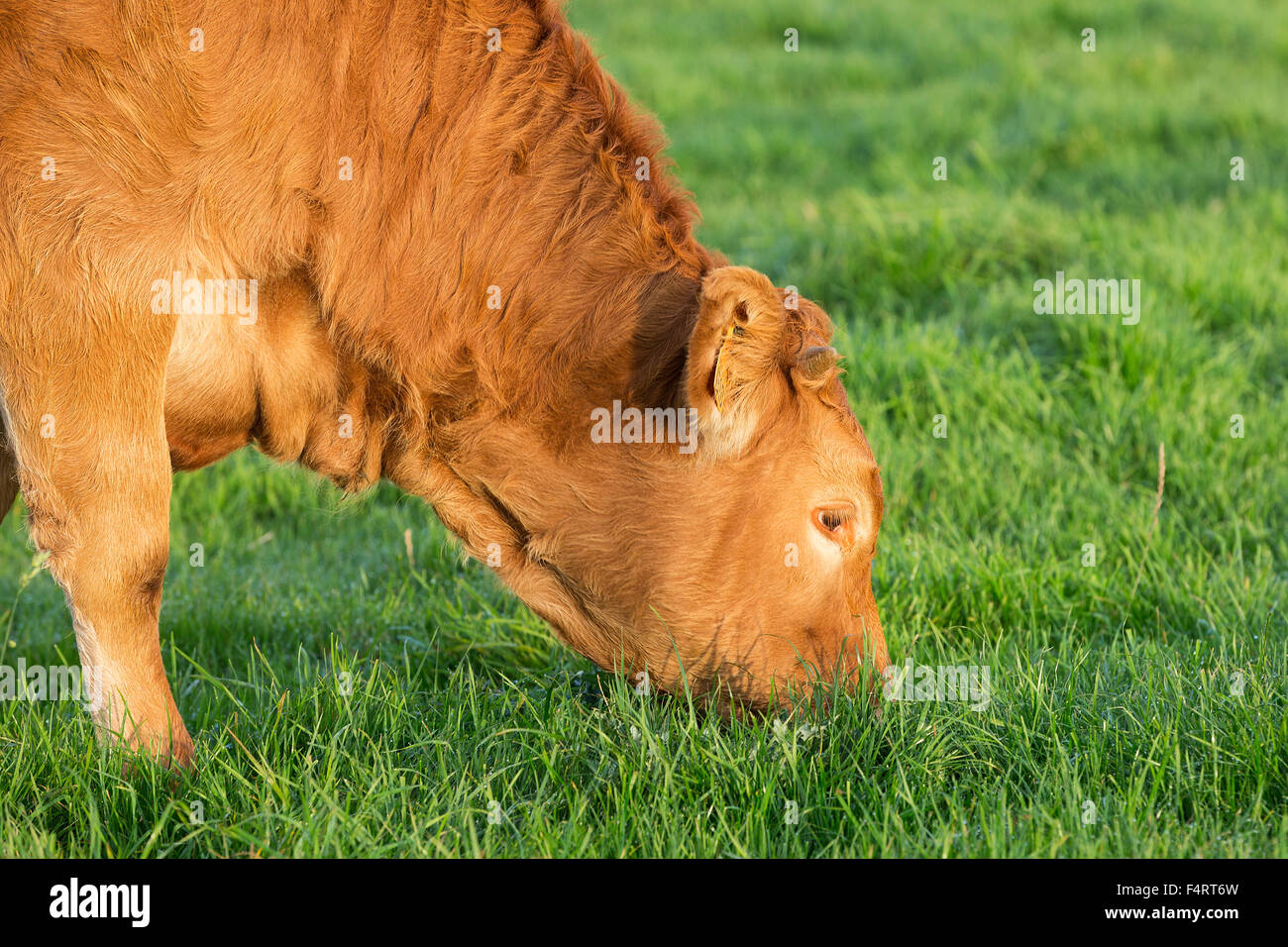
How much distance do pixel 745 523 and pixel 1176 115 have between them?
289 inches

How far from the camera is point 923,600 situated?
14.2ft

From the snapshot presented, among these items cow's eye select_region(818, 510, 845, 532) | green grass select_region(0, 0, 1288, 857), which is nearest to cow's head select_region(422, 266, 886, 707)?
cow's eye select_region(818, 510, 845, 532)

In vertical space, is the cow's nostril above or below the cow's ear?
below

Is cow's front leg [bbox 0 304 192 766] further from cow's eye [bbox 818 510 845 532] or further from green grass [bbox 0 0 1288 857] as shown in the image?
cow's eye [bbox 818 510 845 532]

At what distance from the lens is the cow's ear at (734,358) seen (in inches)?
120

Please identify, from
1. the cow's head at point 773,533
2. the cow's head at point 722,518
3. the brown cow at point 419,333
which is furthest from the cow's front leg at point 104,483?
the cow's head at point 773,533

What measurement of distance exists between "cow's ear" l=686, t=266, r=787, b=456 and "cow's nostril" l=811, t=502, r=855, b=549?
28cm

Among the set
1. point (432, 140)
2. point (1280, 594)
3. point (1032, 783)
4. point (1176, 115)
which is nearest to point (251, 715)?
point (432, 140)

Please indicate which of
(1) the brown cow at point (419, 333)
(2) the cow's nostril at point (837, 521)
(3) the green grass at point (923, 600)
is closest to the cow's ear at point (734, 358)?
(1) the brown cow at point (419, 333)

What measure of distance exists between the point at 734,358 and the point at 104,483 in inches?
59.7

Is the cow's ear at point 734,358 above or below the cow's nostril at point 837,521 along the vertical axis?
above

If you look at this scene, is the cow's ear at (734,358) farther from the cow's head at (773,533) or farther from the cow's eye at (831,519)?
the cow's eye at (831,519)

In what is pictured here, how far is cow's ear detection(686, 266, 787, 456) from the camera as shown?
3037 millimetres

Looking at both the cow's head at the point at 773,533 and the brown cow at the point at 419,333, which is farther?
the cow's head at the point at 773,533
